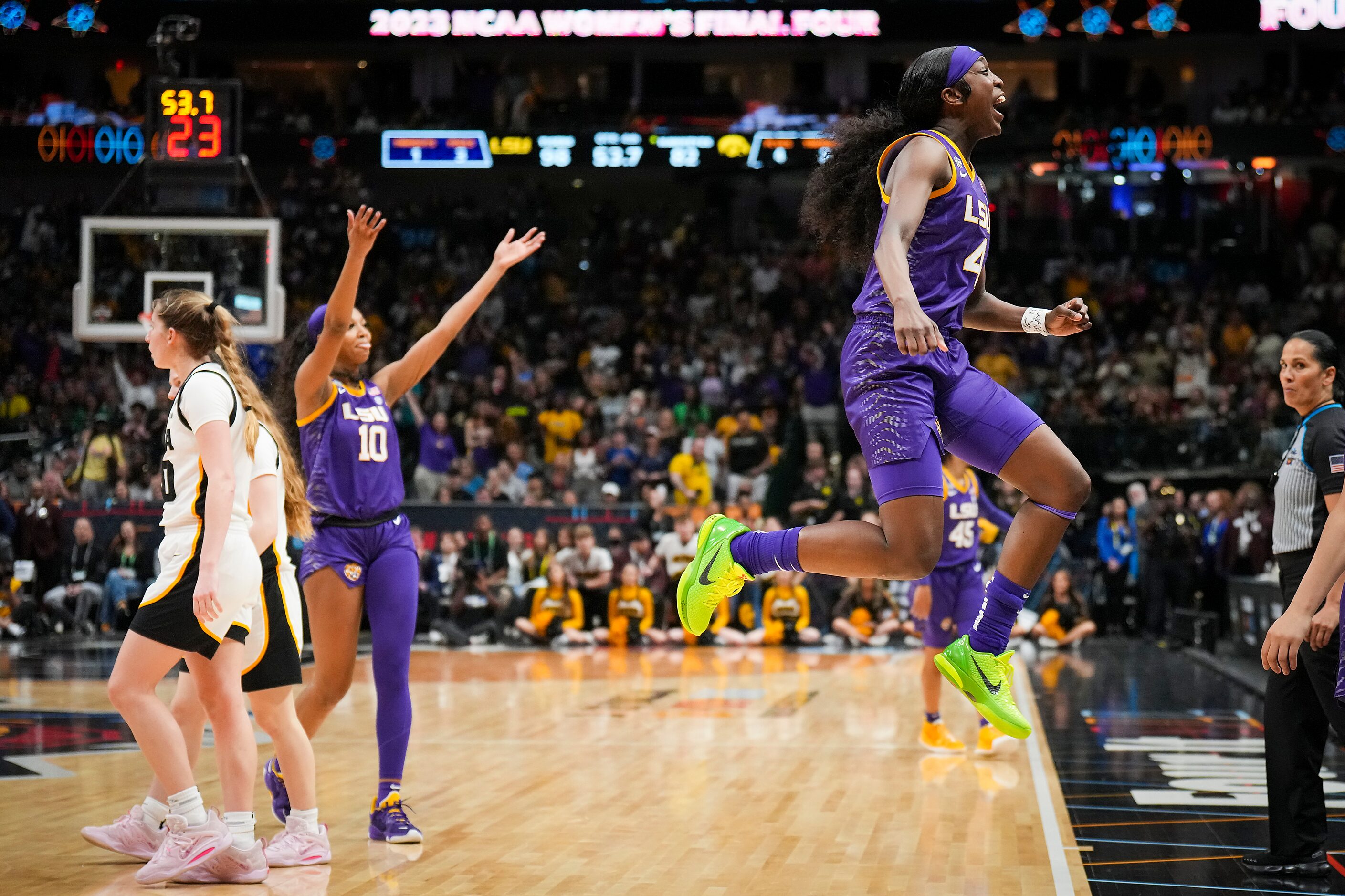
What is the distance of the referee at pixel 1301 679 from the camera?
16.7ft

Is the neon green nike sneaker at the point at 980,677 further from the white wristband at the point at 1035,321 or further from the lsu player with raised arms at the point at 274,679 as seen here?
the lsu player with raised arms at the point at 274,679

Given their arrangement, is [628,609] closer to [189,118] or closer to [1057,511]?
[189,118]

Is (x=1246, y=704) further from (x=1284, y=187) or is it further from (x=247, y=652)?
(x=1284, y=187)

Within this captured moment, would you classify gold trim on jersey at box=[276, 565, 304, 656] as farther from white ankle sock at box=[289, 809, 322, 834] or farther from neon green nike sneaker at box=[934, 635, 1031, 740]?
neon green nike sneaker at box=[934, 635, 1031, 740]

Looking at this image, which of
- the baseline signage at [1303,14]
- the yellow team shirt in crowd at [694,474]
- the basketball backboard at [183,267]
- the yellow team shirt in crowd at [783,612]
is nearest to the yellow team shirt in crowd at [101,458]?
the basketball backboard at [183,267]

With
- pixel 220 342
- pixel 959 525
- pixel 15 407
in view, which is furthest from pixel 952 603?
pixel 15 407

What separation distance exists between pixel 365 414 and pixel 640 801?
229cm

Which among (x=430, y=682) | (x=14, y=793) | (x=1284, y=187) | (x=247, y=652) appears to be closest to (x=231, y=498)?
(x=247, y=652)

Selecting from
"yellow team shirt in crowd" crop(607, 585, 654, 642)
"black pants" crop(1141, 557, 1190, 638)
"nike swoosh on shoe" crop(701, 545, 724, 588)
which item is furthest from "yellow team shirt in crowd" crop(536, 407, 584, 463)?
"nike swoosh on shoe" crop(701, 545, 724, 588)

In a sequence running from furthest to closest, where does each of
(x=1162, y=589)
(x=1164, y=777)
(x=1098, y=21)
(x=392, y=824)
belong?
(x=1098, y=21) → (x=1162, y=589) → (x=1164, y=777) → (x=392, y=824)

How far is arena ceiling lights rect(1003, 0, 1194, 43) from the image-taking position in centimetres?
2169

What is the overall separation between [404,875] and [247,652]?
1.00 m

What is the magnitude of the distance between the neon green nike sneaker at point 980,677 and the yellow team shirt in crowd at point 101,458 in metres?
13.7

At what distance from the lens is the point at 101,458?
1608cm
